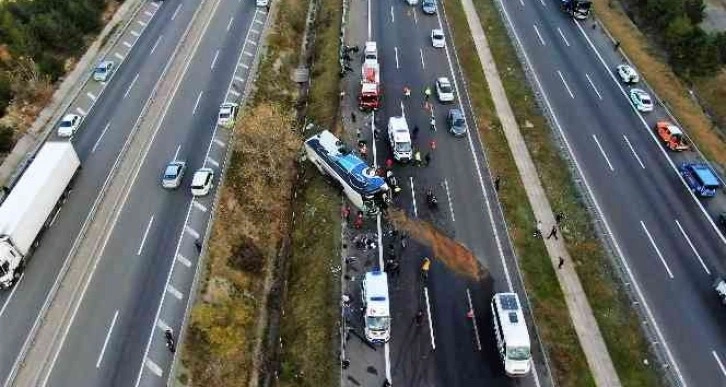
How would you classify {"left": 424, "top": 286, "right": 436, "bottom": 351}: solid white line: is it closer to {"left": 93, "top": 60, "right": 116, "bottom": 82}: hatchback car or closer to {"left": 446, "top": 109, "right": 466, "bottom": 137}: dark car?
{"left": 446, "top": 109, "right": 466, "bottom": 137}: dark car

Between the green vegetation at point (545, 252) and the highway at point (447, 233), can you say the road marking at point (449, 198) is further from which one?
the green vegetation at point (545, 252)

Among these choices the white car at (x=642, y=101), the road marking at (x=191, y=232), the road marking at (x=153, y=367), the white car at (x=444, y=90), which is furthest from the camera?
the white car at (x=444, y=90)

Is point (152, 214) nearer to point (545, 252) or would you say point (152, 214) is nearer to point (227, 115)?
point (227, 115)

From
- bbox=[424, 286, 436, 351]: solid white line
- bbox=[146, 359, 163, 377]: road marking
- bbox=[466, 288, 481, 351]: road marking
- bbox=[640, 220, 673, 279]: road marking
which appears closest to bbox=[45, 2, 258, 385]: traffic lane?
bbox=[146, 359, 163, 377]: road marking

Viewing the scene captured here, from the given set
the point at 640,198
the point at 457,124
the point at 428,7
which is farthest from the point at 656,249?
the point at 428,7

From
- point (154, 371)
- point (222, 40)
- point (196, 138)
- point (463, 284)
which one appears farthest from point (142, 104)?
point (463, 284)

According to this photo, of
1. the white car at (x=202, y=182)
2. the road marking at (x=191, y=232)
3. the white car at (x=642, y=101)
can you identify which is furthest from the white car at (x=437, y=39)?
the road marking at (x=191, y=232)
